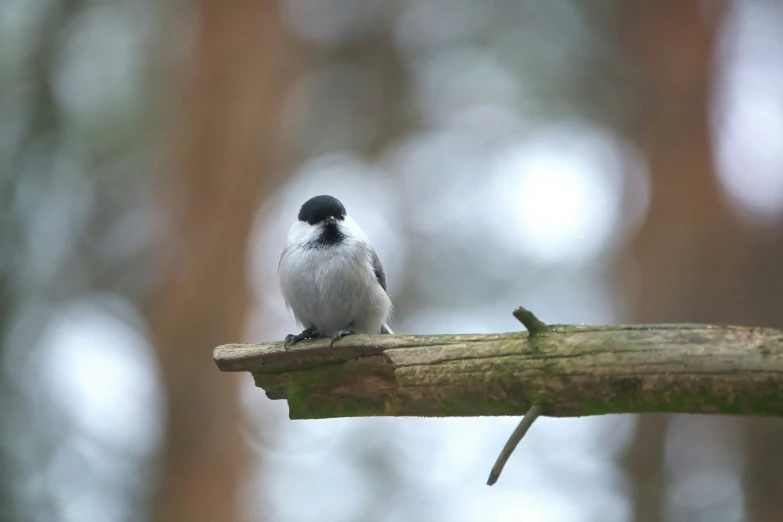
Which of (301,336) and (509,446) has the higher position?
(301,336)

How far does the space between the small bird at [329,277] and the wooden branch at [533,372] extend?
0.64 m

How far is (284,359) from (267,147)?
4.66 metres

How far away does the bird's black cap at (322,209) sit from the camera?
3883 millimetres

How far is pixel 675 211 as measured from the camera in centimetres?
670

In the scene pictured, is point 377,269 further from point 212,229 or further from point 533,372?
point 212,229

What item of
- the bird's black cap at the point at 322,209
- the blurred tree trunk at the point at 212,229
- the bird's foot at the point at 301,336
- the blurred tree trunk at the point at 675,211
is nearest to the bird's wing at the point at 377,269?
the bird's black cap at the point at 322,209

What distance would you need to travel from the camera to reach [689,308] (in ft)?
20.5

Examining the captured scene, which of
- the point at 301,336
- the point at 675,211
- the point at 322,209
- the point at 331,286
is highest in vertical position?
the point at 322,209

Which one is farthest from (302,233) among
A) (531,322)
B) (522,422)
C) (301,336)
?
(522,422)

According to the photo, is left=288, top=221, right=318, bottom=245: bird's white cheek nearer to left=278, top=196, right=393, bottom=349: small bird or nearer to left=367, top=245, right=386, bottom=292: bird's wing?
left=278, top=196, right=393, bottom=349: small bird

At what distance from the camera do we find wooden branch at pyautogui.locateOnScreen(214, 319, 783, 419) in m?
2.37

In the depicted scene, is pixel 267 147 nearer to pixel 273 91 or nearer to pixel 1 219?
pixel 273 91

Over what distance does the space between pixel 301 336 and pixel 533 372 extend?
4.49ft

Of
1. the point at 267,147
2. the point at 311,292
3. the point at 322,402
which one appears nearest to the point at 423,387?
the point at 322,402
